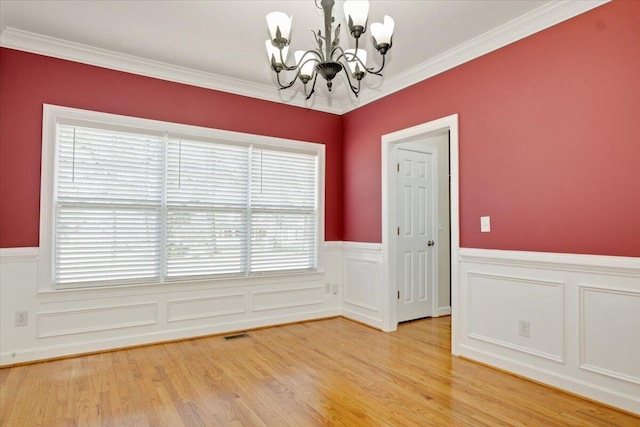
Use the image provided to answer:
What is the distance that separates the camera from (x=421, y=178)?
4812 millimetres

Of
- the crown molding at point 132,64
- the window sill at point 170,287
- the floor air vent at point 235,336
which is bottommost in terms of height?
the floor air vent at point 235,336

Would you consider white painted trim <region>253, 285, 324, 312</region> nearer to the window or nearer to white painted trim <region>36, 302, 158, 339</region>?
the window

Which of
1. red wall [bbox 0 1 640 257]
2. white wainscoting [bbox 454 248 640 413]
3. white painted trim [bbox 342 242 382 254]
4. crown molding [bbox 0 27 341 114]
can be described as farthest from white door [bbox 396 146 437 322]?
crown molding [bbox 0 27 341 114]

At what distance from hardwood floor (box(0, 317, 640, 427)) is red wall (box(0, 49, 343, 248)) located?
4.43 feet

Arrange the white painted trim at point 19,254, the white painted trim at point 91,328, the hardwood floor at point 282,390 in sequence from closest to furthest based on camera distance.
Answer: the hardwood floor at point 282,390
the white painted trim at point 19,254
the white painted trim at point 91,328

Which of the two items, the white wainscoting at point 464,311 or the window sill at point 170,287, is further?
the window sill at point 170,287

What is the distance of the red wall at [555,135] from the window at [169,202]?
1880mm

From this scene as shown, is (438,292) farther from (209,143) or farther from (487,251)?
(209,143)

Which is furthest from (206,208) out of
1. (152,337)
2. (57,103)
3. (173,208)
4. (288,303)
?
(57,103)

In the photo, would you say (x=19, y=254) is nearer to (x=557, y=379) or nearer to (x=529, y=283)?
(x=529, y=283)

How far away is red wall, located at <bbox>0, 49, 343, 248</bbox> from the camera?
10.5ft

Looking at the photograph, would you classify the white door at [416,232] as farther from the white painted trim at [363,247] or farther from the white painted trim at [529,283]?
the white painted trim at [529,283]


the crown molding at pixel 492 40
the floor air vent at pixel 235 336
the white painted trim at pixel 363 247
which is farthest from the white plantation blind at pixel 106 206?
the crown molding at pixel 492 40

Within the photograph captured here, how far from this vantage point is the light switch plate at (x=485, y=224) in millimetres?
3245
